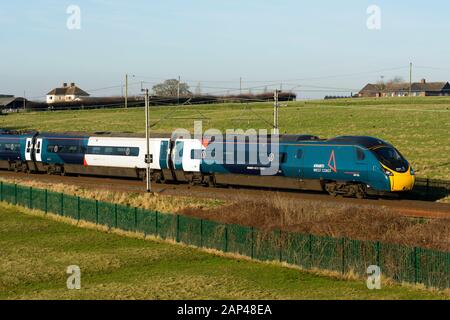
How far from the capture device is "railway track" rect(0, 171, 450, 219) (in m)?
32.9

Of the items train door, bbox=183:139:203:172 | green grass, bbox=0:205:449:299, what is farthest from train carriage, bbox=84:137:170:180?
green grass, bbox=0:205:449:299

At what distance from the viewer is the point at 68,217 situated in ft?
121

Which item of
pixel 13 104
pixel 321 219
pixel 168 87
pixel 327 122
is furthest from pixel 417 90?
pixel 321 219

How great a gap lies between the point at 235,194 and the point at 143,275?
14.7 meters

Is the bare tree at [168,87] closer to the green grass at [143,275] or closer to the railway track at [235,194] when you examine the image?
the railway track at [235,194]

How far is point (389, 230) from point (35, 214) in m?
22.1

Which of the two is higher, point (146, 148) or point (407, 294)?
point (146, 148)

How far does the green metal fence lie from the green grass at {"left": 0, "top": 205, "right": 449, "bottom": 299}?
62 centimetres

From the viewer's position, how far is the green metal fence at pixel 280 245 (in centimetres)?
2212

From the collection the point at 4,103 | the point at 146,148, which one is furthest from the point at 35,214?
the point at 4,103

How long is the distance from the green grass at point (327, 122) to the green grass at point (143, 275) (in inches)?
933

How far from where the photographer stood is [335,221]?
93.0ft

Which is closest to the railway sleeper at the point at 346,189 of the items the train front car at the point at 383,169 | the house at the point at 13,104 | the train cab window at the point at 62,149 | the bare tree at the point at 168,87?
the train front car at the point at 383,169
